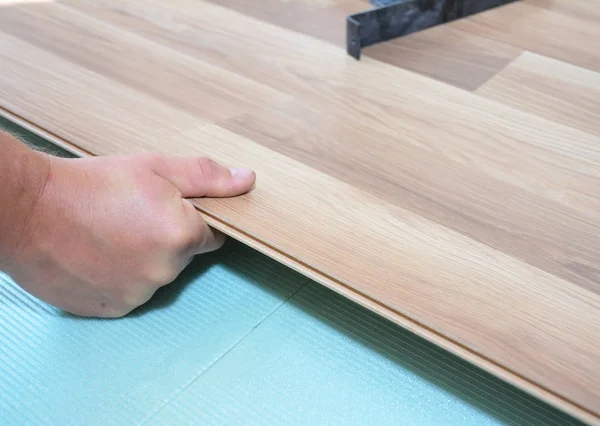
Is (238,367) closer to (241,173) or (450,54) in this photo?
(241,173)

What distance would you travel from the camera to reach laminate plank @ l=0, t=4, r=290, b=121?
3.77 ft

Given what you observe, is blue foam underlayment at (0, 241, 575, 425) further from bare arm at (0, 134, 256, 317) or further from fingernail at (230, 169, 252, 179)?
fingernail at (230, 169, 252, 179)

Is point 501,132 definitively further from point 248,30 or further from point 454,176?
point 248,30

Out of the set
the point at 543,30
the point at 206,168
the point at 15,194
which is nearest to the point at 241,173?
the point at 206,168

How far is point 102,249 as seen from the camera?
871 millimetres

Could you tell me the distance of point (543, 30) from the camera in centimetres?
138

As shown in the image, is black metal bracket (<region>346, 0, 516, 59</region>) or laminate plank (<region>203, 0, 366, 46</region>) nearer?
black metal bracket (<region>346, 0, 516, 59</region>)

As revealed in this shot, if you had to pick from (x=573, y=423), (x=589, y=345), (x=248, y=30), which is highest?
(x=248, y=30)

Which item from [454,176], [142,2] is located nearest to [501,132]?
[454,176]

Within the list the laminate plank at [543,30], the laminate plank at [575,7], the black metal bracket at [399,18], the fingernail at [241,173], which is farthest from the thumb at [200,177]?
the laminate plank at [575,7]

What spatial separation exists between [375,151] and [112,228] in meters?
0.44

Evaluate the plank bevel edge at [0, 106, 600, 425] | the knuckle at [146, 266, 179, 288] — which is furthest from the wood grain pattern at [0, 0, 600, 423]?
the knuckle at [146, 266, 179, 288]

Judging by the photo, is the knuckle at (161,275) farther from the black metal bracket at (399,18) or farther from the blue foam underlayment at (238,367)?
A: the black metal bracket at (399,18)

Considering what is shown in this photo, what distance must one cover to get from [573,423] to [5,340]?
2.71ft
